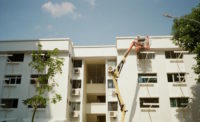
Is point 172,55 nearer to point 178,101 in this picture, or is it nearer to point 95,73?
point 178,101

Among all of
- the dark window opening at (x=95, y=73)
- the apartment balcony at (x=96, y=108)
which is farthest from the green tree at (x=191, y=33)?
the dark window opening at (x=95, y=73)

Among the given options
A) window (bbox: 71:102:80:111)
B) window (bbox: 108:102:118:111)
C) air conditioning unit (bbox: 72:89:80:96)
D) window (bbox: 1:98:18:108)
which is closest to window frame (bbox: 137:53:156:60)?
window (bbox: 108:102:118:111)

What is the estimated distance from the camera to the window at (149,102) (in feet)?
71.6

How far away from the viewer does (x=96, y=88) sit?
26969 mm

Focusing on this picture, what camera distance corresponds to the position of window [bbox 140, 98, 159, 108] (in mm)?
21825

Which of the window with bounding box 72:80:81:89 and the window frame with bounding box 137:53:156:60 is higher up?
the window frame with bounding box 137:53:156:60

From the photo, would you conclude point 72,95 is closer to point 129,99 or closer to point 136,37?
point 129,99

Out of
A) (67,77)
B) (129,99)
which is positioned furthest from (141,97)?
(67,77)

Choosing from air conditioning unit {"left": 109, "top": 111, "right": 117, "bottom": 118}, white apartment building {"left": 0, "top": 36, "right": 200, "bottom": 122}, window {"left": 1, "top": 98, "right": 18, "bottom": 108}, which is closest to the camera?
white apartment building {"left": 0, "top": 36, "right": 200, "bottom": 122}

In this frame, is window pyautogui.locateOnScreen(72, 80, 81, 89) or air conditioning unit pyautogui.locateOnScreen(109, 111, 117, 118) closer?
air conditioning unit pyautogui.locateOnScreen(109, 111, 117, 118)

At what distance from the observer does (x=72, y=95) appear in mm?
25062

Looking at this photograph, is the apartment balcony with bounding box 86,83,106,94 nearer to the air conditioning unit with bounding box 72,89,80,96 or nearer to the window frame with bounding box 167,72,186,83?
the air conditioning unit with bounding box 72,89,80,96

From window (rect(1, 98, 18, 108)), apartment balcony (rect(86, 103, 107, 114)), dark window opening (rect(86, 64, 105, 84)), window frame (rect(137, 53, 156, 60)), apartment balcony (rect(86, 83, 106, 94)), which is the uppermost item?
window frame (rect(137, 53, 156, 60))

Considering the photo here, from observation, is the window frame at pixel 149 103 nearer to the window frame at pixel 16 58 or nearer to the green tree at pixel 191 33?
the green tree at pixel 191 33
